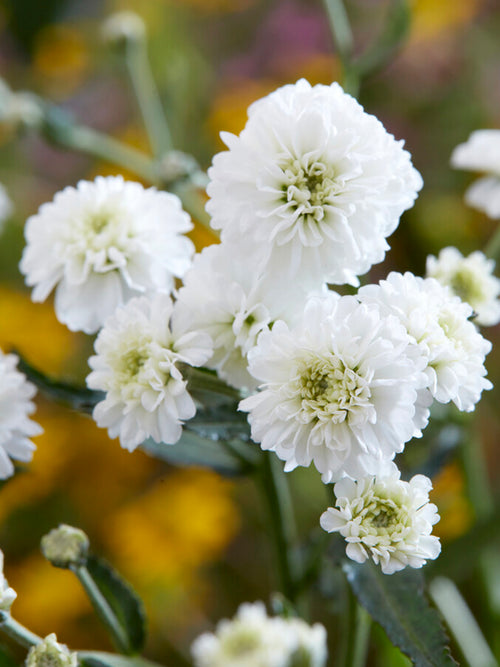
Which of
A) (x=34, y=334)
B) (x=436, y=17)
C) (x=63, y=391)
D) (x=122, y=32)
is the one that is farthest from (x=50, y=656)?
(x=436, y=17)

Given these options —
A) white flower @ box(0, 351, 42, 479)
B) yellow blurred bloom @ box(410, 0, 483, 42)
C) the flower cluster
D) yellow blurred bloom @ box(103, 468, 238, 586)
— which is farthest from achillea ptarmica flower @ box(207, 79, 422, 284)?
yellow blurred bloom @ box(410, 0, 483, 42)

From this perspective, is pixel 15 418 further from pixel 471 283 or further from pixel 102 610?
pixel 471 283

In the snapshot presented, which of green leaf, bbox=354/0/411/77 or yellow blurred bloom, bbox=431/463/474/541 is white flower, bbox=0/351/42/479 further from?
yellow blurred bloom, bbox=431/463/474/541

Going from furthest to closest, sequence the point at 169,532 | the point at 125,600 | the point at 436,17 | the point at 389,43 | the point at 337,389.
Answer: the point at 436,17, the point at 169,532, the point at 389,43, the point at 125,600, the point at 337,389

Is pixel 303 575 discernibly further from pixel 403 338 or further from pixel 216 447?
pixel 403 338

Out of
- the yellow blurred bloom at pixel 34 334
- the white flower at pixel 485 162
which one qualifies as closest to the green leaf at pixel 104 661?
the white flower at pixel 485 162

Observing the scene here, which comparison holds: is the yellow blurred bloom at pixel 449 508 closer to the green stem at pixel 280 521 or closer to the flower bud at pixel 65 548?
the green stem at pixel 280 521
